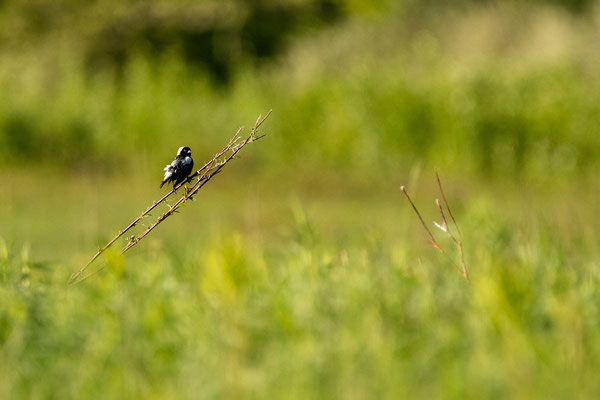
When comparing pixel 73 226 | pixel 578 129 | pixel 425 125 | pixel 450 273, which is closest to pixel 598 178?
pixel 578 129

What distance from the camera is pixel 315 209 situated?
6199mm

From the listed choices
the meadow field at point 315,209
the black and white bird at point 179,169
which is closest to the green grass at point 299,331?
the meadow field at point 315,209

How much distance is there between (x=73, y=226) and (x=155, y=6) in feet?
41.2

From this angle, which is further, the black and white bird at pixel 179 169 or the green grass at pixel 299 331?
the black and white bird at pixel 179 169

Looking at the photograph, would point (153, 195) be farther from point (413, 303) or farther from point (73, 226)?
point (413, 303)

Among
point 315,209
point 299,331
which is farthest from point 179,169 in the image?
point 315,209

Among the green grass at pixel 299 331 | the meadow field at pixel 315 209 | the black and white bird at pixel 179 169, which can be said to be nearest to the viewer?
the green grass at pixel 299 331

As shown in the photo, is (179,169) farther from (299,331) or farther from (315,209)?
(315,209)

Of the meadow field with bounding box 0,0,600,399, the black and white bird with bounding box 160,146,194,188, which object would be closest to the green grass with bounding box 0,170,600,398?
the meadow field with bounding box 0,0,600,399

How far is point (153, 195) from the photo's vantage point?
1327cm

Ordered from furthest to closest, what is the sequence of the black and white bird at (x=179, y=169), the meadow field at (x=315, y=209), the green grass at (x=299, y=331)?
the black and white bird at (x=179, y=169) → the meadow field at (x=315, y=209) → the green grass at (x=299, y=331)

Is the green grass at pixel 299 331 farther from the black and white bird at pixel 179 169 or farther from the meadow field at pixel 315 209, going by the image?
the black and white bird at pixel 179 169

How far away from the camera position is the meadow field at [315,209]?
268cm

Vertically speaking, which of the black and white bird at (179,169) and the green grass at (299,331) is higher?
the black and white bird at (179,169)
